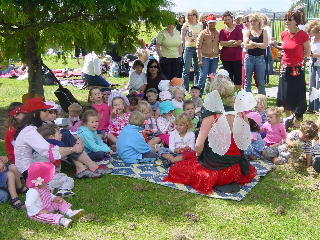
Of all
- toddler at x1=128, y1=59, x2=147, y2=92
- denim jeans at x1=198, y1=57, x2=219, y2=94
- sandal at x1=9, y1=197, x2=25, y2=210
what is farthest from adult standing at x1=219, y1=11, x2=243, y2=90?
sandal at x1=9, y1=197, x2=25, y2=210

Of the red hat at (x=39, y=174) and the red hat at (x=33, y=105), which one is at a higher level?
the red hat at (x=33, y=105)

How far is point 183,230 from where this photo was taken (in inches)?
171

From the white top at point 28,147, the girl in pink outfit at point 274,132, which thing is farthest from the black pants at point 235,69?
the white top at point 28,147

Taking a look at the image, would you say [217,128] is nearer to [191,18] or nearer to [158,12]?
[158,12]

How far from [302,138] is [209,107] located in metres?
1.74

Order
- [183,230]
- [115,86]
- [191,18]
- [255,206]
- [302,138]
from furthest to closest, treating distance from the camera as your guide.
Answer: [115,86], [191,18], [302,138], [255,206], [183,230]

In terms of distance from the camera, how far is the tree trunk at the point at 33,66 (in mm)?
8102

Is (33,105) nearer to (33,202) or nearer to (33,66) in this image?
(33,202)

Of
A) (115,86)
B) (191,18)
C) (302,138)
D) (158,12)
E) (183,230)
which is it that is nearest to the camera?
(183,230)

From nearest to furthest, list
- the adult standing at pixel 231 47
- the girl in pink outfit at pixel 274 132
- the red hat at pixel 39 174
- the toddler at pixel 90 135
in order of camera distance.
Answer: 1. the red hat at pixel 39 174
2. the toddler at pixel 90 135
3. the girl in pink outfit at pixel 274 132
4. the adult standing at pixel 231 47

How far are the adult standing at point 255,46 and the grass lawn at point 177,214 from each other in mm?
3711

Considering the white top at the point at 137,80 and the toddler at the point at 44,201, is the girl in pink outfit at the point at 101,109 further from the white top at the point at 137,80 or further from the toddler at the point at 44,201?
the toddler at the point at 44,201

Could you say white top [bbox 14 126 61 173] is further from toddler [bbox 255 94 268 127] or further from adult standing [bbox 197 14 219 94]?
adult standing [bbox 197 14 219 94]

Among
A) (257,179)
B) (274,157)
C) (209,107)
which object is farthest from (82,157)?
(274,157)
